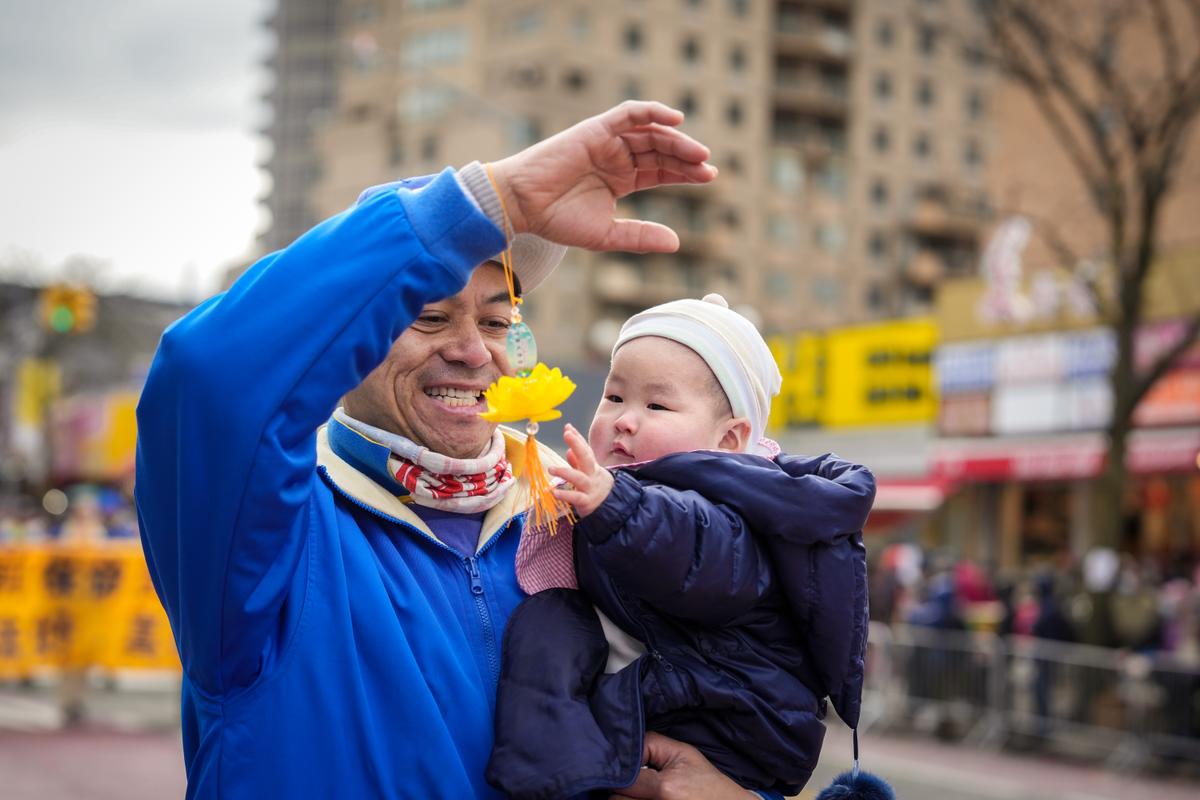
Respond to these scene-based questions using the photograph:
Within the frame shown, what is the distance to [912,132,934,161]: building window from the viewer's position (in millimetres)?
74812

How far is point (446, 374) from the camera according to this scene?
250 centimetres

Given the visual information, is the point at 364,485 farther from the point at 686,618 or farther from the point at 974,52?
the point at 974,52

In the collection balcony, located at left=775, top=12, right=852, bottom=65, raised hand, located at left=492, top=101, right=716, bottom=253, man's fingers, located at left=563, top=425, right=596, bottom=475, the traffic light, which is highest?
balcony, located at left=775, top=12, right=852, bottom=65

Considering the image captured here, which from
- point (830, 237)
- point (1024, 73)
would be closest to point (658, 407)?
point (1024, 73)

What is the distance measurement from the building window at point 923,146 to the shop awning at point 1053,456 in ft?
162

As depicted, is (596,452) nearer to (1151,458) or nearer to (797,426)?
(1151,458)

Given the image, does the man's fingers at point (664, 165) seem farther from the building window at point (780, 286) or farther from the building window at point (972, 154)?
the building window at point (972, 154)

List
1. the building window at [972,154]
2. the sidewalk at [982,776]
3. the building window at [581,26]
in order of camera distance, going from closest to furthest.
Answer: the sidewalk at [982,776]
the building window at [581,26]
the building window at [972,154]

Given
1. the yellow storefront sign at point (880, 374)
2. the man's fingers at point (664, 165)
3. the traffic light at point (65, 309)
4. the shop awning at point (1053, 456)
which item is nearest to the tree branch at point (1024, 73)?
the shop awning at point (1053, 456)

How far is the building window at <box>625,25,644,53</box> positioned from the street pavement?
53.8 m

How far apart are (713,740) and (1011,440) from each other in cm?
2599

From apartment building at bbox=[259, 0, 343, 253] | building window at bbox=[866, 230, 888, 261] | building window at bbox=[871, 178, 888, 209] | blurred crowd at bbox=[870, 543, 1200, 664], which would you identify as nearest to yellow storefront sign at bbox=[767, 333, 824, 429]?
blurred crowd at bbox=[870, 543, 1200, 664]

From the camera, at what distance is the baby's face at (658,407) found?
8.57 feet

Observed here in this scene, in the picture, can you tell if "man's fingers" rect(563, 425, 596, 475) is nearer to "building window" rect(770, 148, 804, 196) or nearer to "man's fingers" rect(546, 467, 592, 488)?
"man's fingers" rect(546, 467, 592, 488)
